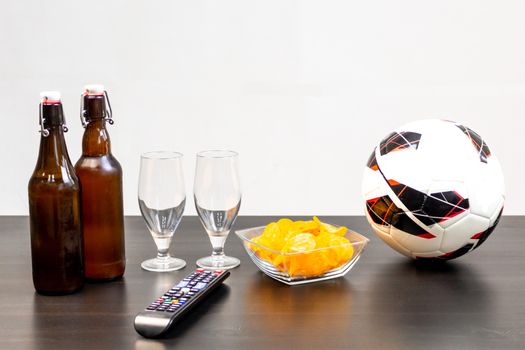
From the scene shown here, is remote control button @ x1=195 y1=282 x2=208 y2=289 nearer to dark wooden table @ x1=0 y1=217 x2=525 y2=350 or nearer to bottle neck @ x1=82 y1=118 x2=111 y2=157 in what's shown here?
dark wooden table @ x1=0 y1=217 x2=525 y2=350

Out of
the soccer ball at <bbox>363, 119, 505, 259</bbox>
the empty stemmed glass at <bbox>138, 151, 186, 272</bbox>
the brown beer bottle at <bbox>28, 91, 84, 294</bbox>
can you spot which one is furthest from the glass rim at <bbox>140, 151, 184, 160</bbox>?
the soccer ball at <bbox>363, 119, 505, 259</bbox>

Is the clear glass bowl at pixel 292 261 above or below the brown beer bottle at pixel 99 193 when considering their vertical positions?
below

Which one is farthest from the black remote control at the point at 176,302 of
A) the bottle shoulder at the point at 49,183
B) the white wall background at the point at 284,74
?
the white wall background at the point at 284,74

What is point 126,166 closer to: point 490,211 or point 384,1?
point 384,1

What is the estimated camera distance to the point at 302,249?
3.77 ft

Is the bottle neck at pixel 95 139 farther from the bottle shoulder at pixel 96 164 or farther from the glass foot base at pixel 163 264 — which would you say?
the glass foot base at pixel 163 264

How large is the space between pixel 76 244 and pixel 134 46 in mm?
1954

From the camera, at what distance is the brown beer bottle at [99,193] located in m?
1.16

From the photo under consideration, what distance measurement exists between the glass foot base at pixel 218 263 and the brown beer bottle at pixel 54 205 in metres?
0.24

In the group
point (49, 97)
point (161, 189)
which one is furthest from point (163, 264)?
point (49, 97)

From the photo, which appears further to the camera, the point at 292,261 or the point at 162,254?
the point at 162,254

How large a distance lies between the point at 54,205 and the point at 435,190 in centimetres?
58

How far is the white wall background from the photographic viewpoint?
9.62 ft

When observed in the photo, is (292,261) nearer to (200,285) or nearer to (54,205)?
(200,285)
